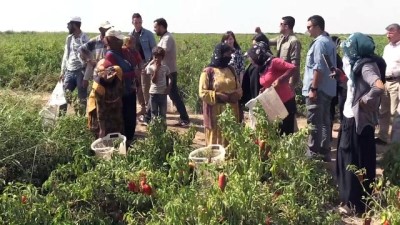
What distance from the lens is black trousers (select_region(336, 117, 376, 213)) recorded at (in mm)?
5113

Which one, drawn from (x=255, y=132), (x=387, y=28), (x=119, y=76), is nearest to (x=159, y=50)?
(x=119, y=76)

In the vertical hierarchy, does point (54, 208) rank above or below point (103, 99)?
below

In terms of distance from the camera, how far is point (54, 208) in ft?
15.4

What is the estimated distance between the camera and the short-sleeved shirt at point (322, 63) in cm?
620

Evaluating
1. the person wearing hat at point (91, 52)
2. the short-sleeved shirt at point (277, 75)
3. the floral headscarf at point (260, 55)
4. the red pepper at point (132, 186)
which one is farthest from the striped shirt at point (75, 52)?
the red pepper at point (132, 186)

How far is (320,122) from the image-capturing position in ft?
21.2

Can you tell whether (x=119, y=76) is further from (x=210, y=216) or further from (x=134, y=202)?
(x=210, y=216)

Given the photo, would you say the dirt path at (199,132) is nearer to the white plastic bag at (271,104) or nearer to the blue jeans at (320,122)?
the blue jeans at (320,122)

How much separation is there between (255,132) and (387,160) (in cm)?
123

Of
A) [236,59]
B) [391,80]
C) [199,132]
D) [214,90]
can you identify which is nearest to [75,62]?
[199,132]

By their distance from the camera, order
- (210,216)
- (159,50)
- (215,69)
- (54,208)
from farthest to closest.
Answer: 1. (159,50)
2. (215,69)
3. (54,208)
4. (210,216)

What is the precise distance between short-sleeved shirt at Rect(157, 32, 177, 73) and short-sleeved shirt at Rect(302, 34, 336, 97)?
2585 mm

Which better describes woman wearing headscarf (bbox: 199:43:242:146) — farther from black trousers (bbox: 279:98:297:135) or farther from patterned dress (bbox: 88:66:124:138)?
patterned dress (bbox: 88:66:124:138)

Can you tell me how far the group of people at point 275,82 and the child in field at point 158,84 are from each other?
0.04 ft
